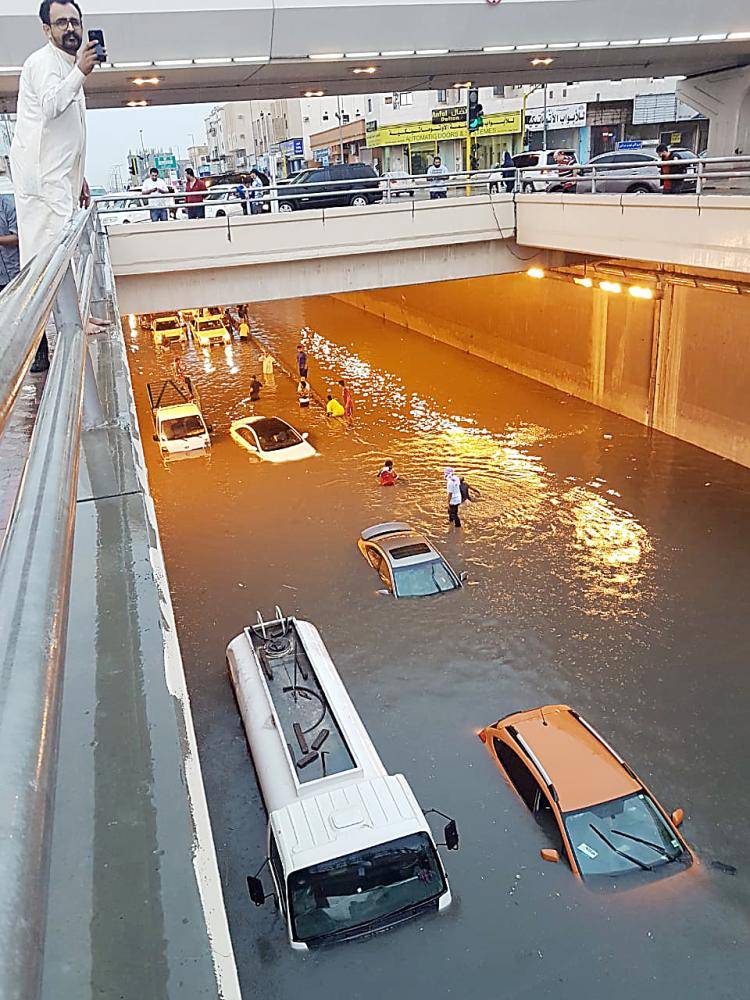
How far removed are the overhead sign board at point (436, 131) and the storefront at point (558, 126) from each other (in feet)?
6.61

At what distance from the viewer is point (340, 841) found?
6.86m

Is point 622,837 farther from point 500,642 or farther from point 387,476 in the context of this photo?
point 387,476

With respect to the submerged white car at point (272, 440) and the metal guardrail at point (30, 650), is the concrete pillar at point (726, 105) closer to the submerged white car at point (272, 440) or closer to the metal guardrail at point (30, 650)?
the submerged white car at point (272, 440)

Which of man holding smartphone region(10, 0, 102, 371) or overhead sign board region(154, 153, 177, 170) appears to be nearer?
man holding smartphone region(10, 0, 102, 371)

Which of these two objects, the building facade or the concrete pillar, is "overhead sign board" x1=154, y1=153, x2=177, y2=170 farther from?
the concrete pillar

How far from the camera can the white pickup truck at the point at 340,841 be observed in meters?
6.79

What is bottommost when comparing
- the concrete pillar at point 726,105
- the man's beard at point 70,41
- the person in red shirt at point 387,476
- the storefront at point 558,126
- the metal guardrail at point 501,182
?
the person in red shirt at point 387,476

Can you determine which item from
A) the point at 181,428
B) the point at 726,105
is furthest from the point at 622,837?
the point at 726,105

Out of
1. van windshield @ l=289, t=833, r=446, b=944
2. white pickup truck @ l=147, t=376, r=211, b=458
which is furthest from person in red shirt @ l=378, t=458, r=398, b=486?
van windshield @ l=289, t=833, r=446, b=944

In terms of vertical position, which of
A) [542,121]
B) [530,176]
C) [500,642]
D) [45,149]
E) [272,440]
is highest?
[542,121]

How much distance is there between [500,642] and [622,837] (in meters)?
4.01

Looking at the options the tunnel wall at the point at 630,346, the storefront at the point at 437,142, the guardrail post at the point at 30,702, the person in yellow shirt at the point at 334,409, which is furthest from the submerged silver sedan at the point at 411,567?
the storefront at the point at 437,142

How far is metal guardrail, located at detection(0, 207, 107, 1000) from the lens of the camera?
51 cm

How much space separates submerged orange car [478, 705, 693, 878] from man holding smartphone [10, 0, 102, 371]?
20.6ft
